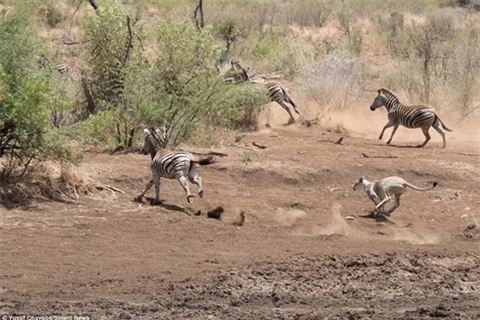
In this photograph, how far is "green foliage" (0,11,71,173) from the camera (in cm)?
1321

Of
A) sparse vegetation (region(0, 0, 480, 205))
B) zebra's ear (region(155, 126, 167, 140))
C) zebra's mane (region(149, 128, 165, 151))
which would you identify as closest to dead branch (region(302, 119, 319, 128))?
sparse vegetation (region(0, 0, 480, 205))

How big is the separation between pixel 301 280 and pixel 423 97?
15.6 meters

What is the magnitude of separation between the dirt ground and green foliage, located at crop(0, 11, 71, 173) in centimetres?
90

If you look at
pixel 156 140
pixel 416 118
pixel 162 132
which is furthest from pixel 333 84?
pixel 156 140

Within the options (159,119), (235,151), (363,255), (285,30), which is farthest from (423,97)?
(285,30)

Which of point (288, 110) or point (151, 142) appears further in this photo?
point (288, 110)

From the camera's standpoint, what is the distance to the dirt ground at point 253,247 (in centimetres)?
1014

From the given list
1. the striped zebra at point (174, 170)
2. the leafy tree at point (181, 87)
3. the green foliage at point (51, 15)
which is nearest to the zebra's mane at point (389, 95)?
the leafy tree at point (181, 87)

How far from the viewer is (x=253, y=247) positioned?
41.1 feet

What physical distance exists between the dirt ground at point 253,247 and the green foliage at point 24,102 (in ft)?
2.94

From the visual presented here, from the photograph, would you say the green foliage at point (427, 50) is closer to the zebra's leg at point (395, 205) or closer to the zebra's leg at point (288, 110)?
the zebra's leg at point (288, 110)

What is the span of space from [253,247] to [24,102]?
3.64 metres

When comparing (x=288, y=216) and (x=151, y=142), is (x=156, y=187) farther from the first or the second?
(x=288, y=216)

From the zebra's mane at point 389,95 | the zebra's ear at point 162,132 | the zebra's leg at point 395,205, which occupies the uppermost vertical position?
the zebra's mane at point 389,95
